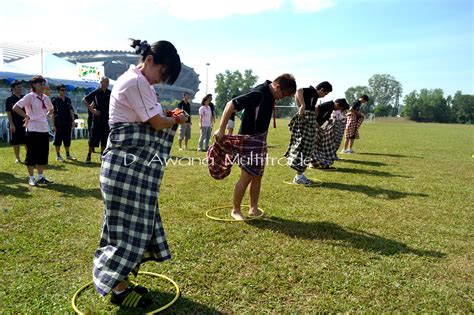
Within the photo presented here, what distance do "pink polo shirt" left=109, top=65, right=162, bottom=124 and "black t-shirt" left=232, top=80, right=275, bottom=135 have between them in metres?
2.27

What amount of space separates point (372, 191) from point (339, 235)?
3.21 metres

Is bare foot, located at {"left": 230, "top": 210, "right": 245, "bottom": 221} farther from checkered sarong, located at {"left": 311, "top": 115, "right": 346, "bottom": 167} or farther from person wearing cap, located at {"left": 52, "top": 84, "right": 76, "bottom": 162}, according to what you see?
person wearing cap, located at {"left": 52, "top": 84, "right": 76, "bottom": 162}

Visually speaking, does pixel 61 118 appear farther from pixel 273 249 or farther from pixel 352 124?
pixel 352 124

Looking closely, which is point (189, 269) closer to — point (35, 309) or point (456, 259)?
point (35, 309)

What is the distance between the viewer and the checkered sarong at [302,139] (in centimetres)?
812

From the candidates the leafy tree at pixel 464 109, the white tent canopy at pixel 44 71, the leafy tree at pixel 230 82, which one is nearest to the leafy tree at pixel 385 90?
the leafy tree at pixel 464 109

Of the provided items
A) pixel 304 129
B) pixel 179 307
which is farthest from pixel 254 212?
pixel 304 129

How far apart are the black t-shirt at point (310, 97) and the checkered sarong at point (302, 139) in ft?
0.42

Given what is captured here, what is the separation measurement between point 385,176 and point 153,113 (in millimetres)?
8264

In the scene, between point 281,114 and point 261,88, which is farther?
point 281,114

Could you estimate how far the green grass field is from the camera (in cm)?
343

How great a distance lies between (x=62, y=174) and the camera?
8930mm

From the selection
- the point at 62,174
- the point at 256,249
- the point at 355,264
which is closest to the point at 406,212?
the point at 355,264

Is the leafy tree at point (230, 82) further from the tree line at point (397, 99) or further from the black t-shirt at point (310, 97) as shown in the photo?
the black t-shirt at point (310, 97)
